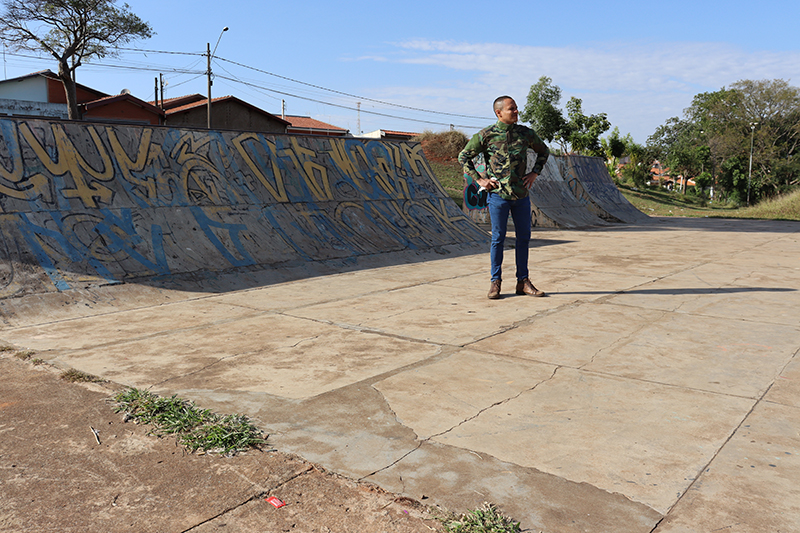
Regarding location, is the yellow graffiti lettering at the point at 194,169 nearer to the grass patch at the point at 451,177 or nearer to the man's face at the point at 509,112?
the man's face at the point at 509,112

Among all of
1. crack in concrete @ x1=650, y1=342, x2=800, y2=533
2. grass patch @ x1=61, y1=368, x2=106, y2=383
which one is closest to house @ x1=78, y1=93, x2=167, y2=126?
grass patch @ x1=61, y1=368, x2=106, y2=383

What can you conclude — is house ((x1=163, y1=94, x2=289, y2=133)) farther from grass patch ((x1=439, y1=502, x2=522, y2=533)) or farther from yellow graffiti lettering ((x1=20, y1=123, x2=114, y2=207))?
grass patch ((x1=439, y1=502, x2=522, y2=533))

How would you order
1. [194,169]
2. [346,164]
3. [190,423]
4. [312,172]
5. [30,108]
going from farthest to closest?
[30,108] → [346,164] → [312,172] → [194,169] → [190,423]

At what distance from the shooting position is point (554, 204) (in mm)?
17984

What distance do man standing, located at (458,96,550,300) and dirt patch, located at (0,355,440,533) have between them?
153 inches

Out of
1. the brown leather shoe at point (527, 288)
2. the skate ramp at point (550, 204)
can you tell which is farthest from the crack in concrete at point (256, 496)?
the skate ramp at point (550, 204)

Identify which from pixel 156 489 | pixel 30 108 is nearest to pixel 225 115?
pixel 30 108

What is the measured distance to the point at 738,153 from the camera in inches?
1967

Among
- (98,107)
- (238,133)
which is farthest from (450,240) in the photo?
(98,107)

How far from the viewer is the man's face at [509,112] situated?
5656mm

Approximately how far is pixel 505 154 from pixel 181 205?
4173 millimetres

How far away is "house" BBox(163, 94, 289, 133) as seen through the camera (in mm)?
38500

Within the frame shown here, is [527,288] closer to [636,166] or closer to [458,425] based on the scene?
[458,425]

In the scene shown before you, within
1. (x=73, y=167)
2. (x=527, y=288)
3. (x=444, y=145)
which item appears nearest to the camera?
(x=527, y=288)
